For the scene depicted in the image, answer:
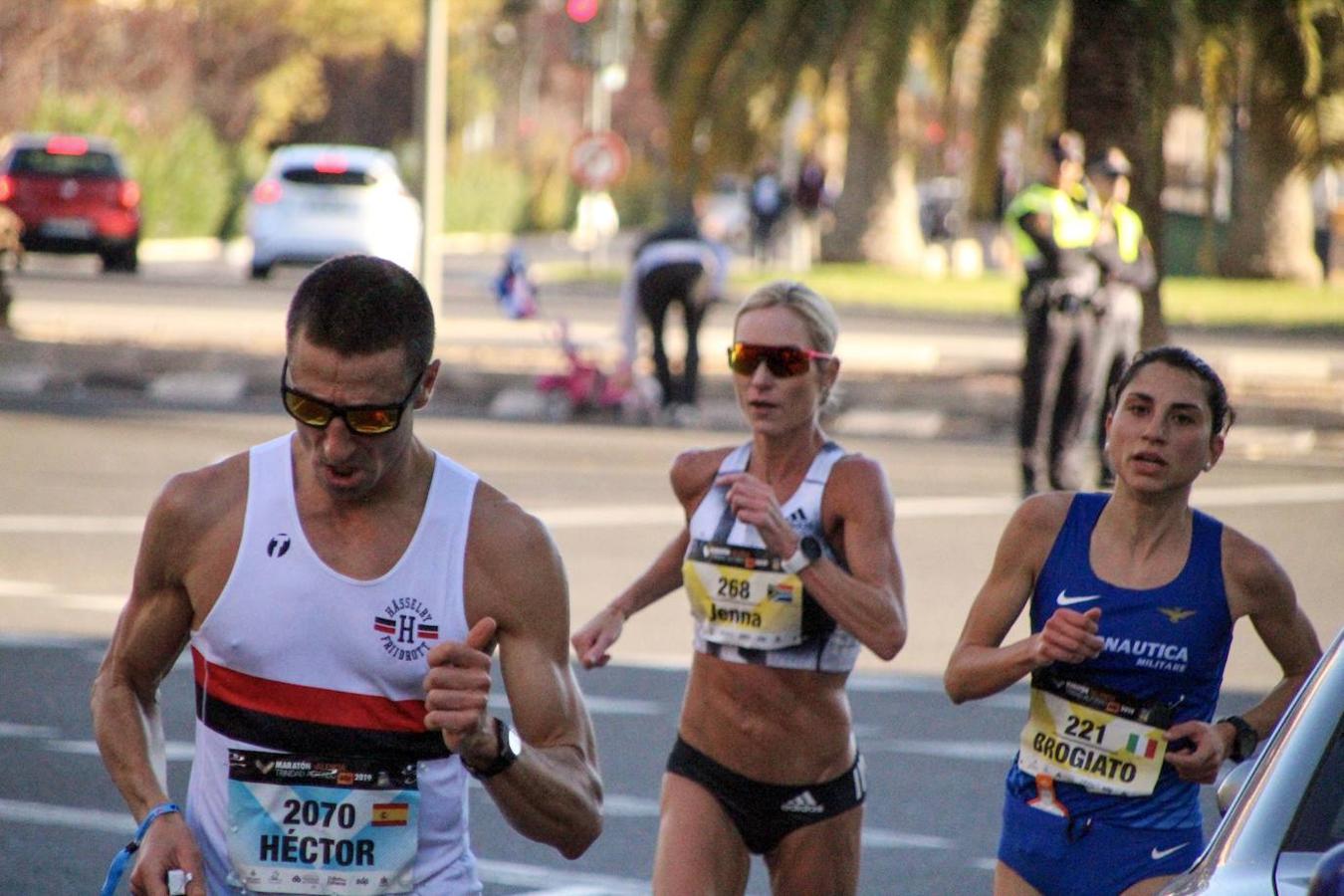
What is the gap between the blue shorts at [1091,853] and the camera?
4.53m

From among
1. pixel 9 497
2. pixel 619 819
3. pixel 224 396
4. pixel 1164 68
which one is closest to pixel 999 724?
pixel 619 819

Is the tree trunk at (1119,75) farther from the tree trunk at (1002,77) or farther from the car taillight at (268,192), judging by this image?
the car taillight at (268,192)

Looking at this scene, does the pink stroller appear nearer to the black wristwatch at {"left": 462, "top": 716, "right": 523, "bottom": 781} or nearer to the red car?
the black wristwatch at {"left": 462, "top": 716, "right": 523, "bottom": 781}

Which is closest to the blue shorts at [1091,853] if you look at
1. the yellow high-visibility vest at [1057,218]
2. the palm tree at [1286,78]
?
the yellow high-visibility vest at [1057,218]

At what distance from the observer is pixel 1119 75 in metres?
18.7

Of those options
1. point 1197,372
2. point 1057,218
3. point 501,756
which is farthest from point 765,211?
point 501,756

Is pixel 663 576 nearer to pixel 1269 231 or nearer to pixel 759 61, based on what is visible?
pixel 759 61

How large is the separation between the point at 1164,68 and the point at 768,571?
1450 centimetres

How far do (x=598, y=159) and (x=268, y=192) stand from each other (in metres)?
7.32

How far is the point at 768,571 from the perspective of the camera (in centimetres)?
527

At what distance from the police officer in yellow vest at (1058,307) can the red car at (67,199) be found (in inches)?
953

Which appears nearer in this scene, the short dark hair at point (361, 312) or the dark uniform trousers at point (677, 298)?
the short dark hair at point (361, 312)

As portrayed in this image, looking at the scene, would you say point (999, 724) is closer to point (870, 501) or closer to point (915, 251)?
point (870, 501)

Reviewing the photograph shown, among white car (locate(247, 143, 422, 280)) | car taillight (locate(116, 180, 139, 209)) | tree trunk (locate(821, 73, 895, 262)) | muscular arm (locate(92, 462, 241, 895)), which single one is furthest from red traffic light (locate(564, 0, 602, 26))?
muscular arm (locate(92, 462, 241, 895))
